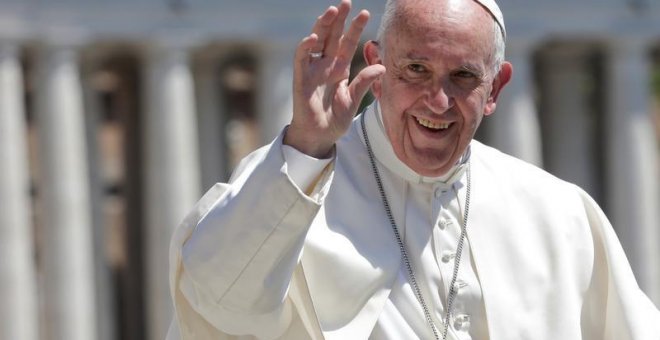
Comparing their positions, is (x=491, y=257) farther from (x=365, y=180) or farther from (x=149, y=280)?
(x=149, y=280)

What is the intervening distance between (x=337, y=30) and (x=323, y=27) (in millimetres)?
91

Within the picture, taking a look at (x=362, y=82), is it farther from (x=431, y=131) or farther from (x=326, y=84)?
(x=431, y=131)

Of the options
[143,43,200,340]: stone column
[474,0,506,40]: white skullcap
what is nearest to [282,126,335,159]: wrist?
[474,0,506,40]: white skullcap

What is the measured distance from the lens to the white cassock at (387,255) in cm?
1474

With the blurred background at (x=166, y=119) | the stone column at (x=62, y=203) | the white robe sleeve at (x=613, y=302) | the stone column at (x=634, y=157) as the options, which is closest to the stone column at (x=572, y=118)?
the blurred background at (x=166, y=119)

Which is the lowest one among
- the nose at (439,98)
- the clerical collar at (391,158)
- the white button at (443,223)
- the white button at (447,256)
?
the white button at (447,256)

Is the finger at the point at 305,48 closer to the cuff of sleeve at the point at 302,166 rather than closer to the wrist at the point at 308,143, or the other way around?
the wrist at the point at 308,143

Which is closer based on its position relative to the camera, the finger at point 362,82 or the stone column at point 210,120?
the finger at point 362,82

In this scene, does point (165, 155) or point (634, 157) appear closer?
point (165, 155)

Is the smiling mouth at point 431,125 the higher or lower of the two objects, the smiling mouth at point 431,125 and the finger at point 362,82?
the lower

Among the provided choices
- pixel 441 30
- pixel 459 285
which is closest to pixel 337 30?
pixel 441 30

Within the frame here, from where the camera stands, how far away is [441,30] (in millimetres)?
15258

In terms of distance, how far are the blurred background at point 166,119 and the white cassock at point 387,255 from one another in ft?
190

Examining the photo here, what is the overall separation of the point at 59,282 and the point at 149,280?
407 cm
